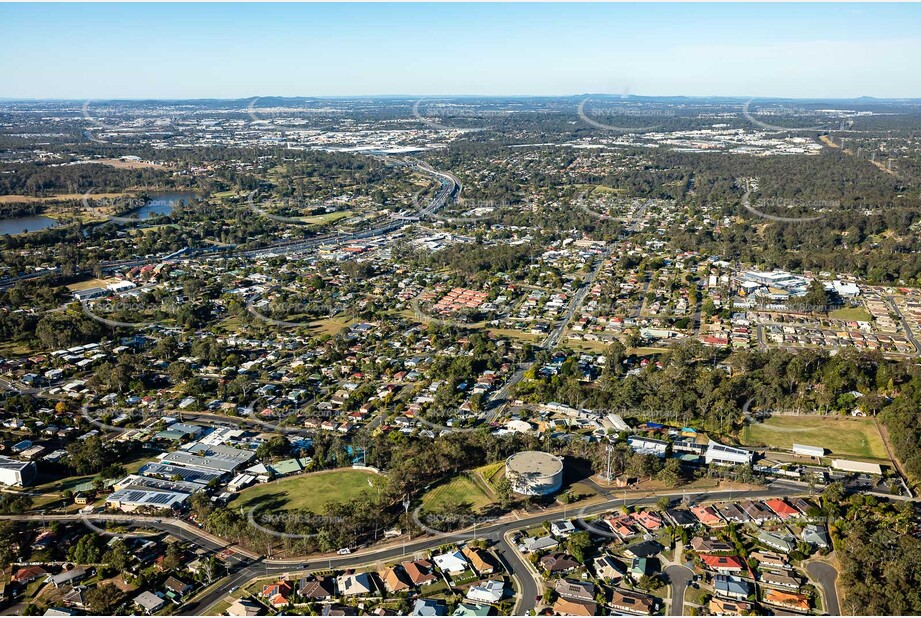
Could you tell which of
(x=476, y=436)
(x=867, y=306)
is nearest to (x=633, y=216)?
(x=867, y=306)

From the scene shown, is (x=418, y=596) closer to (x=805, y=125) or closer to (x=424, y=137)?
(x=424, y=137)

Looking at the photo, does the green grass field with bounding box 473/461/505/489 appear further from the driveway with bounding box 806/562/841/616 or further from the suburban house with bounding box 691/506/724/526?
the driveway with bounding box 806/562/841/616

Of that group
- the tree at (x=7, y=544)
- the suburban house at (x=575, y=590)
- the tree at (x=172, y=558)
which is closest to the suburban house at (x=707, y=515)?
the suburban house at (x=575, y=590)

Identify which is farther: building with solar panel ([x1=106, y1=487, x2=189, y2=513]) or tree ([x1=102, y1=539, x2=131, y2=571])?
building with solar panel ([x1=106, y1=487, x2=189, y2=513])

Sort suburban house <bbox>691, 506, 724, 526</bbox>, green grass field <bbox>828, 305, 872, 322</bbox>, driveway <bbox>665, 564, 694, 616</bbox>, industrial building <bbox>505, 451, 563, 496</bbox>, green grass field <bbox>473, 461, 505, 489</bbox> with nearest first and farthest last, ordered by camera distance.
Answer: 1. driveway <bbox>665, 564, 694, 616</bbox>
2. suburban house <bbox>691, 506, 724, 526</bbox>
3. industrial building <bbox>505, 451, 563, 496</bbox>
4. green grass field <bbox>473, 461, 505, 489</bbox>
5. green grass field <bbox>828, 305, 872, 322</bbox>

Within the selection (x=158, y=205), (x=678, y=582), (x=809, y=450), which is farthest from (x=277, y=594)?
(x=158, y=205)

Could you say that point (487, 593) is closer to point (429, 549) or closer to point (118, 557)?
point (429, 549)

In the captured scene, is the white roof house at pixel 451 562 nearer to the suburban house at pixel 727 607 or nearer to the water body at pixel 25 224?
the suburban house at pixel 727 607

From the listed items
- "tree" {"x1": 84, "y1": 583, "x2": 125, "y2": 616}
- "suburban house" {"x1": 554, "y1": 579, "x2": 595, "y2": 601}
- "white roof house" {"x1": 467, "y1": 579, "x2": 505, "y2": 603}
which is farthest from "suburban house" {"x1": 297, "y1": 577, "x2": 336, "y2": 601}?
"suburban house" {"x1": 554, "y1": 579, "x2": 595, "y2": 601}

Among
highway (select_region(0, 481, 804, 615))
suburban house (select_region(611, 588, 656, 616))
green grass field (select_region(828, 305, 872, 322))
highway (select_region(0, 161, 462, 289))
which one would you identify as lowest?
highway (select_region(0, 481, 804, 615))
